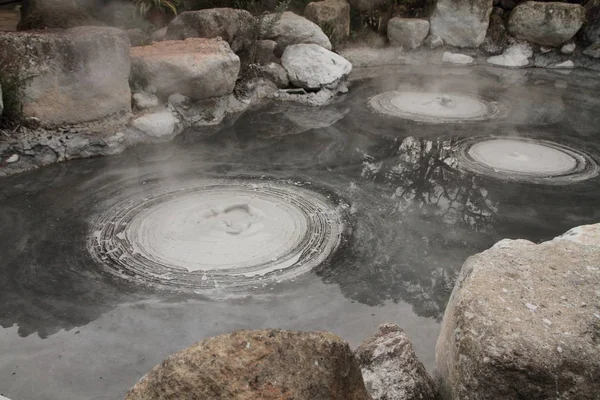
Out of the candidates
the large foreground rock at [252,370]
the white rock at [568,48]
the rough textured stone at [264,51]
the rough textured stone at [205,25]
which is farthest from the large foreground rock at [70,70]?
the white rock at [568,48]

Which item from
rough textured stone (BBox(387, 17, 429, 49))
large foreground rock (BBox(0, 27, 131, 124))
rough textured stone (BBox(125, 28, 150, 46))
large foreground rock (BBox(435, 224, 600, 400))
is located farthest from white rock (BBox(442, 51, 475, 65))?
large foreground rock (BBox(435, 224, 600, 400))

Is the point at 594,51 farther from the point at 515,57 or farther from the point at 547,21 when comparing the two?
the point at 515,57

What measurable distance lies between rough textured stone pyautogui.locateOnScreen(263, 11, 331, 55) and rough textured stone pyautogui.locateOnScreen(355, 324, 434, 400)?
21.6 feet

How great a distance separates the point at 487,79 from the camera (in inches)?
380

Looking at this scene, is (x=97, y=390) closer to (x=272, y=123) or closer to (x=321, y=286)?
(x=321, y=286)

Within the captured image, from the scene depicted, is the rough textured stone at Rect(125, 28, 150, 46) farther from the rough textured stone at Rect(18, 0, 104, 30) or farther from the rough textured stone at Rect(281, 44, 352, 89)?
the rough textured stone at Rect(281, 44, 352, 89)

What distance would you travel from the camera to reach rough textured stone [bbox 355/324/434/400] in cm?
248

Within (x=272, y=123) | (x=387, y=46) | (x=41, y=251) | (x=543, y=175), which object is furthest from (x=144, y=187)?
(x=387, y=46)

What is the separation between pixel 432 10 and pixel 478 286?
9512 millimetres

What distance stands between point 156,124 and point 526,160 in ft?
13.5

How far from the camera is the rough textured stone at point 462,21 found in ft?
34.4

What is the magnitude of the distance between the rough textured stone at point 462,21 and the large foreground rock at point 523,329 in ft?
29.1

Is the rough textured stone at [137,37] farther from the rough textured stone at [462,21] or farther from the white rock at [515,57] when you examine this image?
the white rock at [515,57]

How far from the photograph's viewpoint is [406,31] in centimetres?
1038
